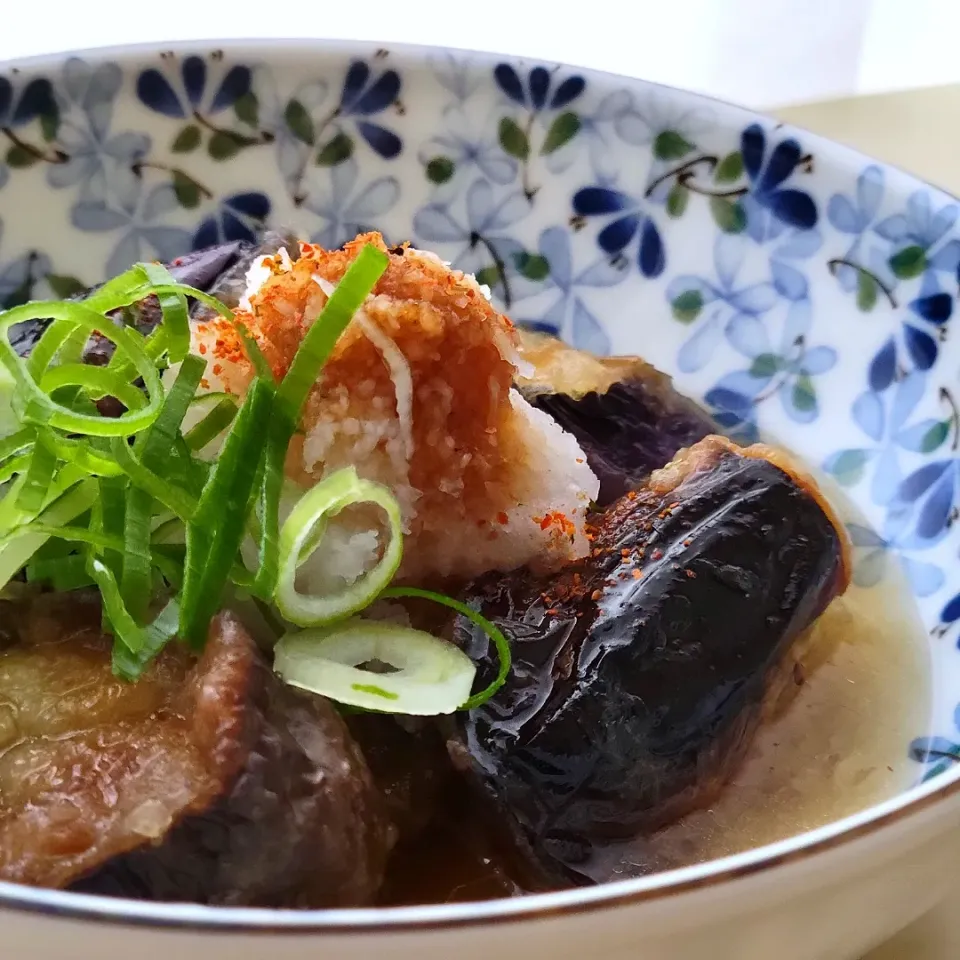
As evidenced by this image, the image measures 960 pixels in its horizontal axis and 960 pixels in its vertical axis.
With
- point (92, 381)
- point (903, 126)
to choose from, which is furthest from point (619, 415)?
point (903, 126)

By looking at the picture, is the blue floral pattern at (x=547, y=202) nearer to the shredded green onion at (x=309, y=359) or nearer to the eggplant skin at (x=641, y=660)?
the eggplant skin at (x=641, y=660)

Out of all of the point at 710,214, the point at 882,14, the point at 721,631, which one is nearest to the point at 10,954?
the point at 721,631

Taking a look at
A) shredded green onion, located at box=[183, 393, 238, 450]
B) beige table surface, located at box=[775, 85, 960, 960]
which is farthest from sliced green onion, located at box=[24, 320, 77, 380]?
beige table surface, located at box=[775, 85, 960, 960]

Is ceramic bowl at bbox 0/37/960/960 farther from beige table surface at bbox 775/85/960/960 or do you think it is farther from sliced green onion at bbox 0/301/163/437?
sliced green onion at bbox 0/301/163/437

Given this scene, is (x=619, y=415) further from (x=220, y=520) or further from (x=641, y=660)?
(x=220, y=520)

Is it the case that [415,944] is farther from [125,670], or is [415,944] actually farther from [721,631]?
[721,631]
